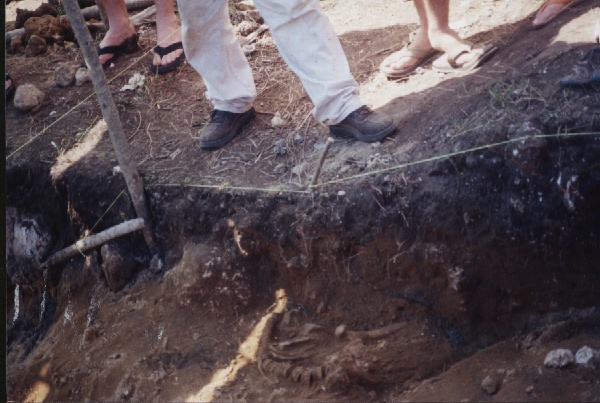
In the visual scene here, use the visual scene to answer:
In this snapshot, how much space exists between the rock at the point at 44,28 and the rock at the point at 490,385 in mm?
4291

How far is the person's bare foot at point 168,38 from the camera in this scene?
466 cm

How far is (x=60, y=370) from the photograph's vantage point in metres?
3.56

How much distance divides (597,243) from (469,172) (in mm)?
618

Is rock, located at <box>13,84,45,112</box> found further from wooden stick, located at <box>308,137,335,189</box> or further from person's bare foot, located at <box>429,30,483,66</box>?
person's bare foot, located at <box>429,30,483,66</box>

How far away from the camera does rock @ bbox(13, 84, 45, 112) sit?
464cm

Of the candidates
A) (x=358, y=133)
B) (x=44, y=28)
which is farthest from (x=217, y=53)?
(x=44, y=28)

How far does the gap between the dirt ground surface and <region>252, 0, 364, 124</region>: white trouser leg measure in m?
0.30

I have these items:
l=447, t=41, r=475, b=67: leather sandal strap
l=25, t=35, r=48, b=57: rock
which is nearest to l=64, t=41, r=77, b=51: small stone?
l=25, t=35, r=48, b=57: rock

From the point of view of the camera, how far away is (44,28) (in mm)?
5395

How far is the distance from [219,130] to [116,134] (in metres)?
0.58

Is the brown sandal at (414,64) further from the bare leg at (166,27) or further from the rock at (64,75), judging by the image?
the rock at (64,75)

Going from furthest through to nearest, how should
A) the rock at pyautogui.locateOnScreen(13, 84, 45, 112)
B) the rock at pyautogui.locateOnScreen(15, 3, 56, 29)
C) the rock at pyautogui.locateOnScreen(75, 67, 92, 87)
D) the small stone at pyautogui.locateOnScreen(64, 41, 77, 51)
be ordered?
the rock at pyautogui.locateOnScreen(15, 3, 56, 29) < the small stone at pyautogui.locateOnScreen(64, 41, 77, 51) < the rock at pyautogui.locateOnScreen(75, 67, 92, 87) < the rock at pyautogui.locateOnScreen(13, 84, 45, 112)

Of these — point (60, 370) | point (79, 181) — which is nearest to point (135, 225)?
point (79, 181)

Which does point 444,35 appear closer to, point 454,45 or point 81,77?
point 454,45
